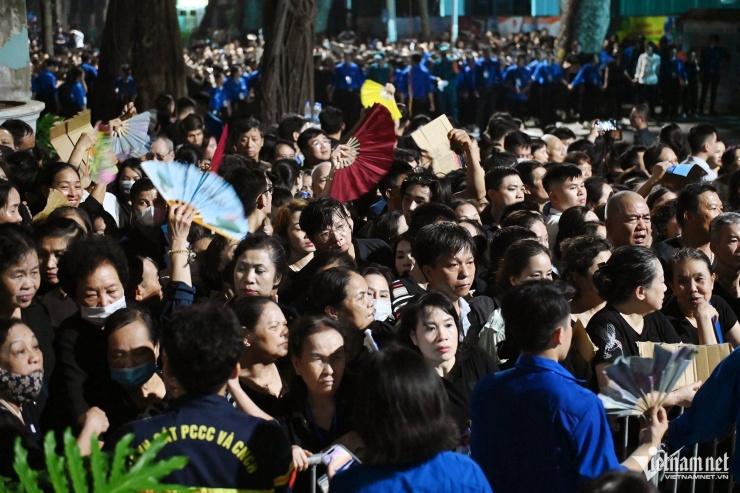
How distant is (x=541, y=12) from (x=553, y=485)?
39.2 m

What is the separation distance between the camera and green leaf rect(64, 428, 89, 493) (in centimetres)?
282

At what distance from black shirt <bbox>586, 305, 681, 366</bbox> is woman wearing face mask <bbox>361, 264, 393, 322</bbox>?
0.99 metres

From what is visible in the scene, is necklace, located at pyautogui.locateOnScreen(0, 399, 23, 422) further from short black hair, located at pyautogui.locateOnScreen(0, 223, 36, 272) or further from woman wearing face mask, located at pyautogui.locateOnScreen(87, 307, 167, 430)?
short black hair, located at pyautogui.locateOnScreen(0, 223, 36, 272)

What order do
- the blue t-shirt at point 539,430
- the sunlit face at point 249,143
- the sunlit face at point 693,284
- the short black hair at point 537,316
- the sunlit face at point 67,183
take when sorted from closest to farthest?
the blue t-shirt at point 539,430 → the short black hair at point 537,316 → the sunlit face at point 693,284 → the sunlit face at point 67,183 → the sunlit face at point 249,143

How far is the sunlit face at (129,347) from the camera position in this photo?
4363 millimetres

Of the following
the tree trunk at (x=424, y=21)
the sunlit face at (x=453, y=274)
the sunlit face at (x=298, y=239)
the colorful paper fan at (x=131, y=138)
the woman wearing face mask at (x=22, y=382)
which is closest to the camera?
the woman wearing face mask at (x=22, y=382)

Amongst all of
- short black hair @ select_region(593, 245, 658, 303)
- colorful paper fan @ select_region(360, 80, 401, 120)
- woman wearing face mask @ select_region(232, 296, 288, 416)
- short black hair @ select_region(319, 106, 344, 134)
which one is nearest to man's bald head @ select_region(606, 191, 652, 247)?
short black hair @ select_region(593, 245, 658, 303)

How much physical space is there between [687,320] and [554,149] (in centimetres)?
559

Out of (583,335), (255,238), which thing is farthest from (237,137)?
(583,335)

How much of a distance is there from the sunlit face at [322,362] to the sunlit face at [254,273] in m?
1.04

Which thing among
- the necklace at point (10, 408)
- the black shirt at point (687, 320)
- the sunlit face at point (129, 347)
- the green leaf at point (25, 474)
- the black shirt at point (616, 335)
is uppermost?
the green leaf at point (25, 474)

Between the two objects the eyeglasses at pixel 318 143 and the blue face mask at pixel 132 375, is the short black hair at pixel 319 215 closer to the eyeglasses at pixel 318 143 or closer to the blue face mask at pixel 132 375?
the blue face mask at pixel 132 375

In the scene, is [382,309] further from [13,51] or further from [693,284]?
[13,51]

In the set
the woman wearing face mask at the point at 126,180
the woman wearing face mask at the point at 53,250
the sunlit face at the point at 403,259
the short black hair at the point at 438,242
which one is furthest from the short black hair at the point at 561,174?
the woman wearing face mask at the point at 53,250
